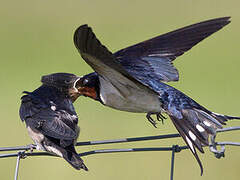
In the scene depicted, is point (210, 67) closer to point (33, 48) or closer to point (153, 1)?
point (33, 48)

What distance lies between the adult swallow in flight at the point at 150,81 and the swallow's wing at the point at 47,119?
10.1 inches

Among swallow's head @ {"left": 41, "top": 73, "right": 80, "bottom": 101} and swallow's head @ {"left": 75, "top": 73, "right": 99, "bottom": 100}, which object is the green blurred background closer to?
swallow's head @ {"left": 41, "top": 73, "right": 80, "bottom": 101}

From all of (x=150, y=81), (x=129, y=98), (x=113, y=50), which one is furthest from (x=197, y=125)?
(x=113, y=50)

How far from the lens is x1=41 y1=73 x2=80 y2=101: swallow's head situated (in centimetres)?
541

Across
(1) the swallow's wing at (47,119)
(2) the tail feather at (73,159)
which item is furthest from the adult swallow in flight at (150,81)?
(2) the tail feather at (73,159)

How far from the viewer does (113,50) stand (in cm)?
1086

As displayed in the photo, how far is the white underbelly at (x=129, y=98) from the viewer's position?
484cm

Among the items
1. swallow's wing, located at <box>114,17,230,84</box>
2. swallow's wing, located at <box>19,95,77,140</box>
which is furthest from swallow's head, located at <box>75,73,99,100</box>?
swallow's wing, located at <box>114,17,230,84</box>

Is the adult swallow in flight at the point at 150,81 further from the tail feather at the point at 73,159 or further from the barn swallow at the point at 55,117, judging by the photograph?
the tail feather at the point at 73,159

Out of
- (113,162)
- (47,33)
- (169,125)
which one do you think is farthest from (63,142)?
(47,33)

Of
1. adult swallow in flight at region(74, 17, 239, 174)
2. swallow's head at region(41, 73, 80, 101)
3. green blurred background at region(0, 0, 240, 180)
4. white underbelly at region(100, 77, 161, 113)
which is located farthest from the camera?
green blurred background at region(0, 0, 240, 180)

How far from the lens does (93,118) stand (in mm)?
8680

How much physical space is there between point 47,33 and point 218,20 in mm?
7270

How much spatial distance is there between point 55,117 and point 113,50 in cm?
586
